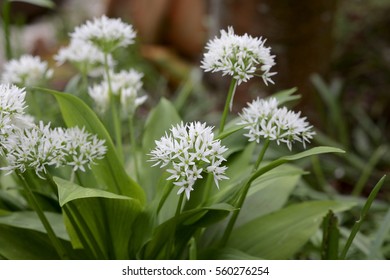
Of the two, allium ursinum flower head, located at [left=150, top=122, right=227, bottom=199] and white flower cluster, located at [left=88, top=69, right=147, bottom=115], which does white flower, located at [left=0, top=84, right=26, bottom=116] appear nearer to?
allium ursinum flower head, located at [left=150, top=122, right=227, bottom=199]

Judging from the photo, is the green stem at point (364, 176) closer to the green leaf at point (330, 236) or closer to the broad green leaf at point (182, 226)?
the green leaf at point (330, 236)

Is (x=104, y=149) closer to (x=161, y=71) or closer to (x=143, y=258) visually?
(x=143, y=258)

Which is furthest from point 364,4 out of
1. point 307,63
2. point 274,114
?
point 274,114

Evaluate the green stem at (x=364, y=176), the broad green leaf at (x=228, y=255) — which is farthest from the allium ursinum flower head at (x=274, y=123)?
the green stem at (x=364, y=176)

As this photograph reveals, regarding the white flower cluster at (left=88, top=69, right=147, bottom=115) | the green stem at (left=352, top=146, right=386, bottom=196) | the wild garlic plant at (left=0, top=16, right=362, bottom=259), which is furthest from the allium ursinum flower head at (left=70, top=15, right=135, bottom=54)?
the green stem at (left=352, top=146, right=386, bottom=196)

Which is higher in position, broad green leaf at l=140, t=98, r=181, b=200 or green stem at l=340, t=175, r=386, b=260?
broad green leaf at l=140, t=98, r=181, b=200

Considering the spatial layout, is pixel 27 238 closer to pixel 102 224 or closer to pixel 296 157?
pixel 102 224
